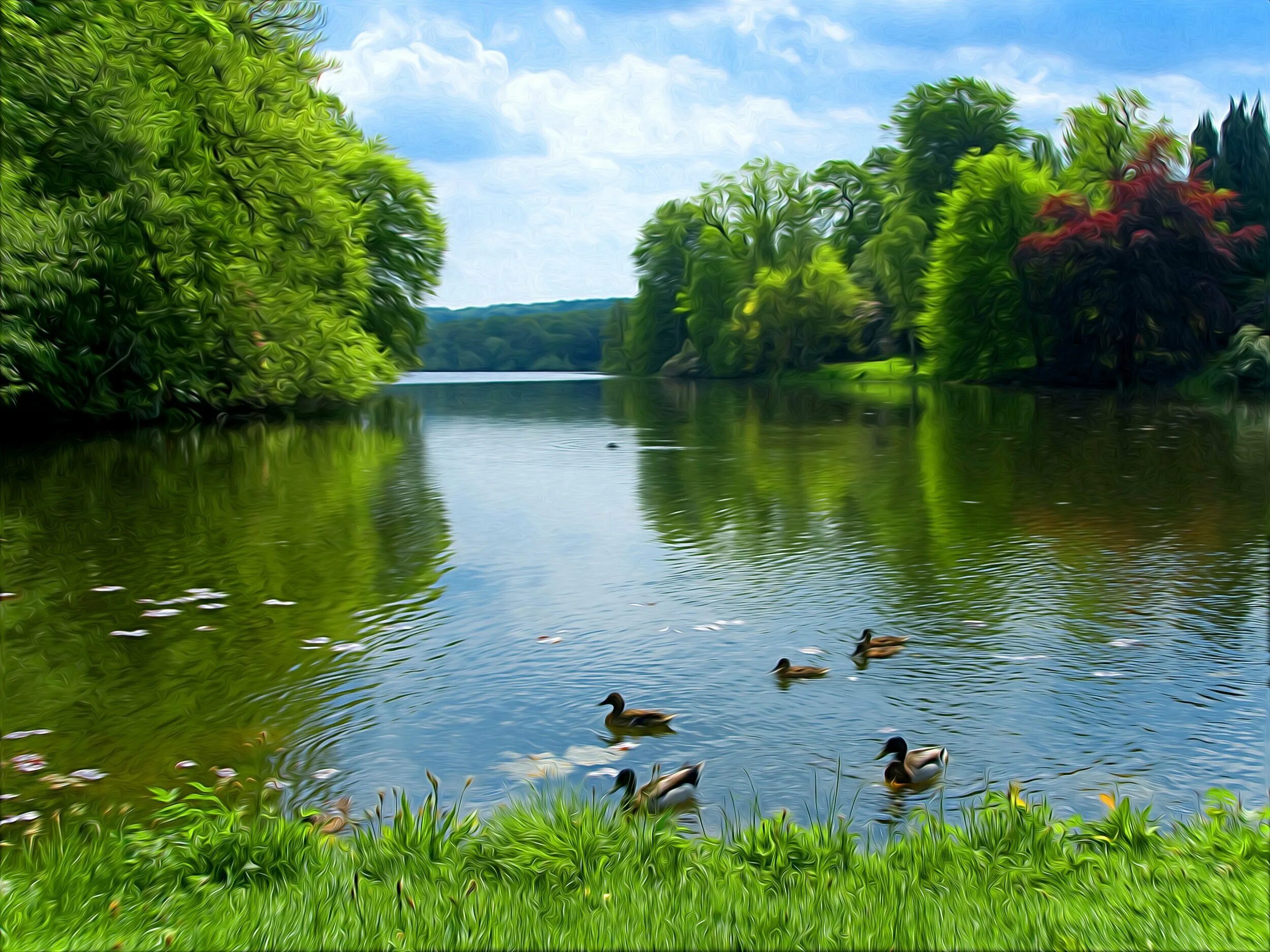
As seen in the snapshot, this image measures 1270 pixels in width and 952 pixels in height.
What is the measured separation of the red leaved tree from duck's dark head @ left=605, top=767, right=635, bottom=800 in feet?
163

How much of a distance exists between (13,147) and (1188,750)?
25859mm

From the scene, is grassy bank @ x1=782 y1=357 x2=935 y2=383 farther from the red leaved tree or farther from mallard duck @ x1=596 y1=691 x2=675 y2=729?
mallard duck @ x1=596 y1=691 x2=675 y2=729

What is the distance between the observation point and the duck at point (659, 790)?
6.57 meters

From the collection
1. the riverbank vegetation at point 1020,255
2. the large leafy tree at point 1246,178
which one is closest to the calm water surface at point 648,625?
the riverbank vegetation at point 1020,255

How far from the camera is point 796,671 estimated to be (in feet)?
30.8

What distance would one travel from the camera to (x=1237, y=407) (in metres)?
40.1

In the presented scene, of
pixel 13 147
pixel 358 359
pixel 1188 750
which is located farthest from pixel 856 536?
pixel 358 359

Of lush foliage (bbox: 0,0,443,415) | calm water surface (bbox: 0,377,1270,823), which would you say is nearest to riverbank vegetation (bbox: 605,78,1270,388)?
calm water surface (bbox: 0,377,1270,823)

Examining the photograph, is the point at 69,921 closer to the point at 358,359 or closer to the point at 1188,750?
the point at 1188,750

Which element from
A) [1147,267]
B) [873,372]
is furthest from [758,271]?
[1147,267]

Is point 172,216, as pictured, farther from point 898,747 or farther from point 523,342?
point 523,342

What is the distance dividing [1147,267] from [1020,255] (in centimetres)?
592

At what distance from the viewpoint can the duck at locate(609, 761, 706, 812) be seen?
21.5ft

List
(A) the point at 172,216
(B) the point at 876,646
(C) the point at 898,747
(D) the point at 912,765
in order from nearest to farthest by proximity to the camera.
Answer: (D) the point at 912,765, (C) the point at 898,747, (B) the point at 876,646, (A) the point at 172,216
